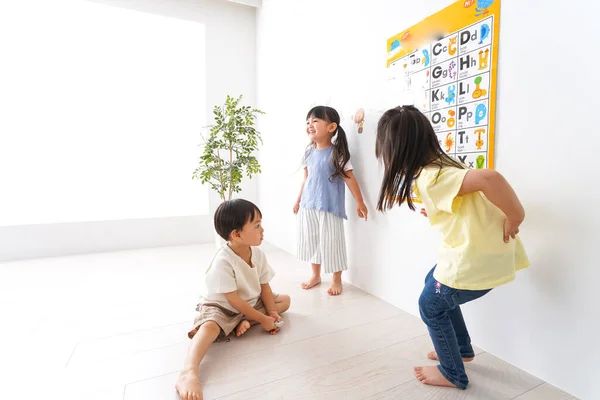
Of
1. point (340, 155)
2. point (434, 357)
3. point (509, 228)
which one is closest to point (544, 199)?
point (509, 228)

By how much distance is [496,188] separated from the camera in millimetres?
873

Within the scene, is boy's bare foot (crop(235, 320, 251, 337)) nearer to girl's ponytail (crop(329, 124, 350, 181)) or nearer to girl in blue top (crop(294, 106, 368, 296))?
girl in blue top (crop(294, 106, 368, 296))

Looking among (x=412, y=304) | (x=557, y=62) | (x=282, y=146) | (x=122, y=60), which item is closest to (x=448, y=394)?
(x=412, y=304)

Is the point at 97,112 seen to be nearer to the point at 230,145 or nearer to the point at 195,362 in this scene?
the point at 230,145

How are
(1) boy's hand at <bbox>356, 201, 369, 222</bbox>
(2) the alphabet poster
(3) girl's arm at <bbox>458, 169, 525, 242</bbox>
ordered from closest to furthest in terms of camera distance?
1. (3) girl's arm at <bbox>458, 169, 525, 242</bbox>
2. (2) the alphabet poster
3. (1) boy's hand at <bbox>356, 201, 369, 222</bbox>

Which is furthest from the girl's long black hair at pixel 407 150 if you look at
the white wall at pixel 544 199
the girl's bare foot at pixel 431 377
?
the girl's bare foot at pixel 431 377

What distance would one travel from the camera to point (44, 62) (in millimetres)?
2719

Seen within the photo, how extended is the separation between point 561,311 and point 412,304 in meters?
→ 0.64

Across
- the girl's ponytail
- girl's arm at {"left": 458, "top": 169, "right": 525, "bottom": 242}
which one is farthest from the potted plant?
girl's arm at {"left": 458, "top": 169, "right": 525, "bottom": 242}

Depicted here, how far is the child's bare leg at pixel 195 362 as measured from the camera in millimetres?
1033

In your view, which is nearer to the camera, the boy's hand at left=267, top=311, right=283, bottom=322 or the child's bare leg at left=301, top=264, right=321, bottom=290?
the boy's hand at left=267, top=311, right=283, bottom=322

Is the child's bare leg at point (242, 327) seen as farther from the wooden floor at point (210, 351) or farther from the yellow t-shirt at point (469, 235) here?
the yellow t-shirt at point (469, 235)

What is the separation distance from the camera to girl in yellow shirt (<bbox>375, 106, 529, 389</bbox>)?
91 cm

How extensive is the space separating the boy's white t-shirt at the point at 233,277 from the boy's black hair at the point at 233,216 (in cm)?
10
